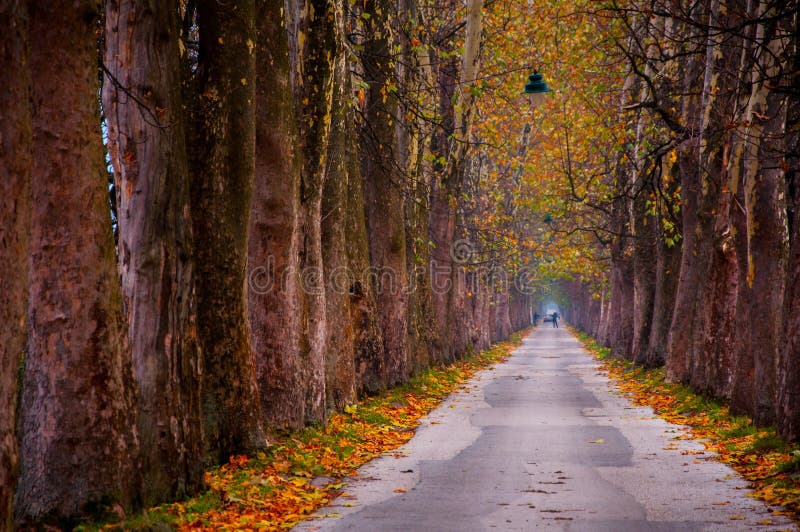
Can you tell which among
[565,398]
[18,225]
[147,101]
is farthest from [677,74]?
[18,225]

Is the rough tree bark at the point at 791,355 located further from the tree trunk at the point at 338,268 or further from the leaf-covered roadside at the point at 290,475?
the tree trunk at the point at 338,268

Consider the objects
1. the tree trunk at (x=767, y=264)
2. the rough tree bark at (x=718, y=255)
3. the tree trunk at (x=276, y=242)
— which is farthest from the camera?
the rough tree bark at (x=718, y=255)

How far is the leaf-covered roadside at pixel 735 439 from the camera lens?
9.04m

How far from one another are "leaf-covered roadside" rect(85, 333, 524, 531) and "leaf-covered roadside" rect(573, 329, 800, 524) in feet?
13.7

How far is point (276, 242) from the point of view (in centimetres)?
1198

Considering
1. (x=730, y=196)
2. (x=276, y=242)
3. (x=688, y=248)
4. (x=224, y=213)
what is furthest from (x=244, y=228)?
(x=688, y=248)

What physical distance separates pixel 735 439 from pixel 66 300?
9429 millimetres

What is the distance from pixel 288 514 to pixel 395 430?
6582 mm

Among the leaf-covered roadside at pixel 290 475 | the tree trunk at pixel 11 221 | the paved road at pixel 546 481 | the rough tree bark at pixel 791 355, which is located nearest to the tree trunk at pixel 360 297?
the leaf-covered roadside at pixel 290 475

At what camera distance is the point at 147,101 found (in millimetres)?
8133

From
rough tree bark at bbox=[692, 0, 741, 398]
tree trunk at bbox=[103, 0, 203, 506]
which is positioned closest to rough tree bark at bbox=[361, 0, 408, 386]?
rough tree bark at bbox=[692, 0, 741, 398]

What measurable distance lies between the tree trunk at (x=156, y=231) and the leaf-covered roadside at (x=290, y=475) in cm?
45

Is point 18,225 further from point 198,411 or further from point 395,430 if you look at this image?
point 395,430

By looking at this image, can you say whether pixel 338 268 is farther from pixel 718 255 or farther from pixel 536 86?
pixel 718 255
